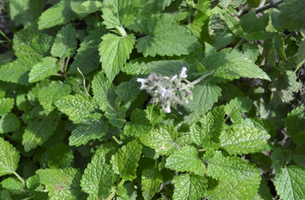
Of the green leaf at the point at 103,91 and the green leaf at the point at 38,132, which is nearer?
the green leaf at the point at 103,91

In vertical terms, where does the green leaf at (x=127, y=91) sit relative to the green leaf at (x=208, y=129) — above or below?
above

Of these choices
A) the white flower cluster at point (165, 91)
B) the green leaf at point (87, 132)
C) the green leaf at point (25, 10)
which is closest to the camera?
the white flower cluster at point (165, 91)

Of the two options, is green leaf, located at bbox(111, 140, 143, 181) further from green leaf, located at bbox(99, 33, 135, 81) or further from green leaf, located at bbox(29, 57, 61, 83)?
green leaf, located at bbox(29, 57, 61, 83)

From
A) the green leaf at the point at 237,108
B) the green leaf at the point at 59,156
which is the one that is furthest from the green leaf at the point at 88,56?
the green leaf at the point at 237,108

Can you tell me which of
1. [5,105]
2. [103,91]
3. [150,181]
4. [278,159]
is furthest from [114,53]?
[278,159]

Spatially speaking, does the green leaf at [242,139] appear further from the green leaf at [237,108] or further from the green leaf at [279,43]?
the green leaf at [279,43]

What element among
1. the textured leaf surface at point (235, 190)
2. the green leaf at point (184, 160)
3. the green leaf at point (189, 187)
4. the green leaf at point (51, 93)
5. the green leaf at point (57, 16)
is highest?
the green leaf at point (57, 16)
